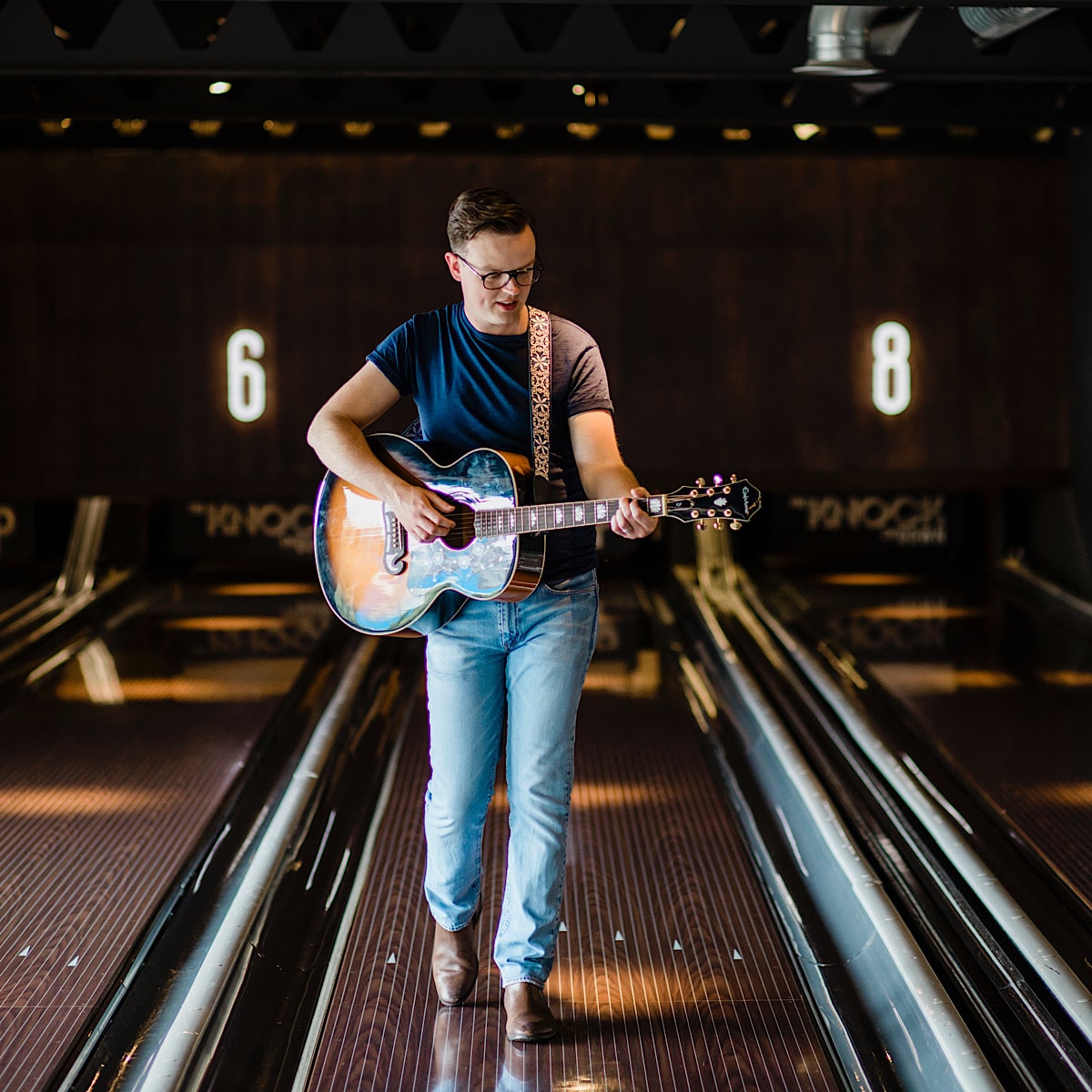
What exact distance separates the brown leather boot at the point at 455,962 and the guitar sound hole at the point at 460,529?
27.2 inches

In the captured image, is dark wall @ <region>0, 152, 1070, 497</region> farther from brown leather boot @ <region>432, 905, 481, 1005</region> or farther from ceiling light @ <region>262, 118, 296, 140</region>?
brown leather boot @ <region>432, 905, 481, 1005</region>

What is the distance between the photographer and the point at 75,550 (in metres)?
5.93

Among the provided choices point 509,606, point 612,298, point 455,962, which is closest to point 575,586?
point 509,606

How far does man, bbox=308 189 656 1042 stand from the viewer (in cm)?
210

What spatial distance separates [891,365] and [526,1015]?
4.51m

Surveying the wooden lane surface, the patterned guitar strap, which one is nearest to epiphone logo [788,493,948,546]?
the wooden lane surface

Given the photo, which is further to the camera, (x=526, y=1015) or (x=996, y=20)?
(x=996, y=20)

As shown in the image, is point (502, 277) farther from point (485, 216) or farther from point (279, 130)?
point (279, 130)

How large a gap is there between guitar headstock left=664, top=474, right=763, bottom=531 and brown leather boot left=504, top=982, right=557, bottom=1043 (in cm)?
89

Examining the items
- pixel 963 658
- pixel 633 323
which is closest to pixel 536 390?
pixel 963 658

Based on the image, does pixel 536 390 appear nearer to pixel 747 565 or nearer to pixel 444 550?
pixel 444 550

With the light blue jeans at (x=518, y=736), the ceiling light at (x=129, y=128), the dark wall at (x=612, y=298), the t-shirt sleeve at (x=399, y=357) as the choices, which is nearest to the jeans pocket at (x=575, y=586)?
the light blue jeans at (x=518, y=736)

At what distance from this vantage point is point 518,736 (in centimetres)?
215

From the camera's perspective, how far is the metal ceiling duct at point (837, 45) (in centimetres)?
381
